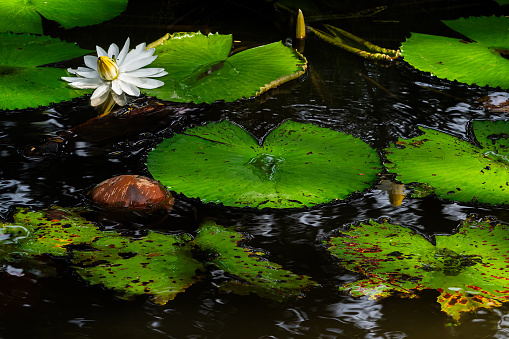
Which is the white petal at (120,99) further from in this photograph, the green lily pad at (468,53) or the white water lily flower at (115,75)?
the green lily pad at (468,53)

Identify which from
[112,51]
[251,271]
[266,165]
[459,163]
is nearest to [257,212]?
[266,165]

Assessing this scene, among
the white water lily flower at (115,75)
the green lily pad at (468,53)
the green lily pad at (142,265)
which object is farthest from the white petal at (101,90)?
the green lily pad at (468,53)

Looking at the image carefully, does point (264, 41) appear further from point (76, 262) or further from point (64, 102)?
point (76, 262)

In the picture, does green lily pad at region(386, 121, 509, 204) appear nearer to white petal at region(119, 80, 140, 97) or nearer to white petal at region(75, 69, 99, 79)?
white petal at region(119, 80, 140, 97)

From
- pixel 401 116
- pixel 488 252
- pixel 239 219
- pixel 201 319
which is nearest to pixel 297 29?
pixel 401 116

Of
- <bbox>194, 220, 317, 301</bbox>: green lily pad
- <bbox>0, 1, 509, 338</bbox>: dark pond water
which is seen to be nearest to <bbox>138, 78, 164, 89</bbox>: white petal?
<bbox>0, 1, 509, 338</bbox>: dark pond water

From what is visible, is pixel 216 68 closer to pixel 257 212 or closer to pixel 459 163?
pixel 257 212
